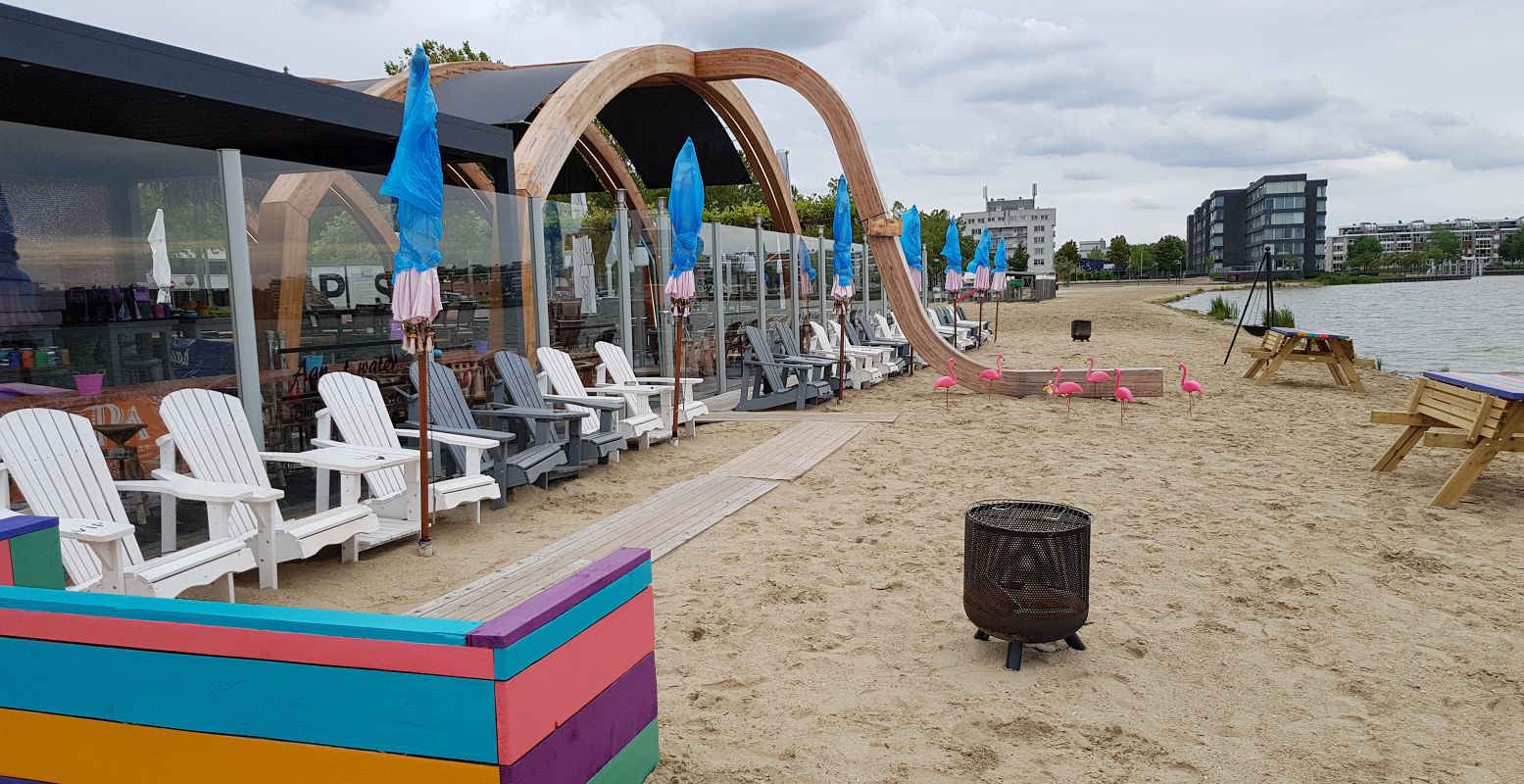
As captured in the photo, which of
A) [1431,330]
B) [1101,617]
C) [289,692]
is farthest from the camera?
[1431,330]

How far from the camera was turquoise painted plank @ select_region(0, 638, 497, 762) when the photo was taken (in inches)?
76.5

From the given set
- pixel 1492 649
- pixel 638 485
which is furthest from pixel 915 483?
pixel 1492 649

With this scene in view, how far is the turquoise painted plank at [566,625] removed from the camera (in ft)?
6.34

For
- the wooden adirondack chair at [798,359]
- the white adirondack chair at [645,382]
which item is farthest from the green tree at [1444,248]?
the white adirondack chair at [645,382]

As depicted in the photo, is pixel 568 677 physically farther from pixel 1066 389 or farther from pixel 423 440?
pixel 1066 389

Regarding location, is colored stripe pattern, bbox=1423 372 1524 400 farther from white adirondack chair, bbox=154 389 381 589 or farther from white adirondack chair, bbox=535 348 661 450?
white adirondack chair, bbox=154 389 381 589

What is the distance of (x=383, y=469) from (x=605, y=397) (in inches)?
111

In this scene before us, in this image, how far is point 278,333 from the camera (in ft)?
19.5

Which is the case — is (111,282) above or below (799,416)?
above

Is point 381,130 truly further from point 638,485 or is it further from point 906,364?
point 906,364

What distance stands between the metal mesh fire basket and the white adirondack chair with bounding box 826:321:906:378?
10.1m

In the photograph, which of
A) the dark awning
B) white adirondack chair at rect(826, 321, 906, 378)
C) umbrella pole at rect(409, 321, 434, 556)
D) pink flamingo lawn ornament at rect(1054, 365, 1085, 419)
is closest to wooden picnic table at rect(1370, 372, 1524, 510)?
pink flamingo lawn ornament at rect(1054, 365, 1085, 419)

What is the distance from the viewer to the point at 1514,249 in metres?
125

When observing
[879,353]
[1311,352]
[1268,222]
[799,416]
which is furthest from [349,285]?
[1268,222]
